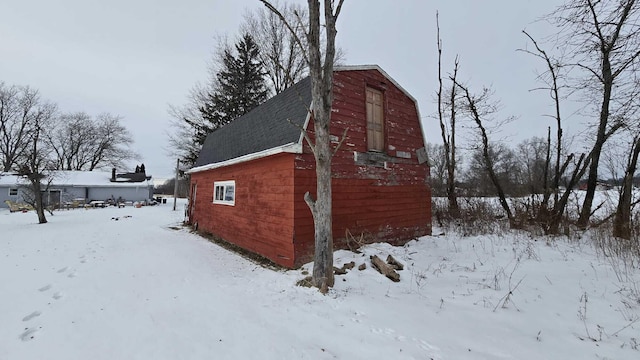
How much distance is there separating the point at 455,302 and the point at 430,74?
13.7 meters

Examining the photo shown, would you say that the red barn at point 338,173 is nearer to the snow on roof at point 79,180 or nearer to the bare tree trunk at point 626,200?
the bare tree trunk at point 626,200

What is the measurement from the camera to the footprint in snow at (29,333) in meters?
2.95

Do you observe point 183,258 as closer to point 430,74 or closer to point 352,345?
point 352,345

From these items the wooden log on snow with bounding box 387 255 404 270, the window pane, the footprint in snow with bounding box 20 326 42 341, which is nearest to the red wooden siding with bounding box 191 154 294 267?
the window pane

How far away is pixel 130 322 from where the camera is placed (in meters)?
3.37

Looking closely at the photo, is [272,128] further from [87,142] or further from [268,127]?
[87,142]

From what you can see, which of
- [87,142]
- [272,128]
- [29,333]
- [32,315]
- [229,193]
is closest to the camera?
[29,333]

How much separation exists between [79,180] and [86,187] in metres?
1.30

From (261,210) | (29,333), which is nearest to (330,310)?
(29,333)

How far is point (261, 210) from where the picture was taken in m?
7.07

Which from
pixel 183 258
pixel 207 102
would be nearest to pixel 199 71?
pixel 207 102

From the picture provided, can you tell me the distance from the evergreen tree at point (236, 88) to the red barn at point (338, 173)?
41.3ft

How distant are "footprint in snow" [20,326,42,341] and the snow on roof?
29.7 meters

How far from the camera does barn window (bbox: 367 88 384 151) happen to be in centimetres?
757
